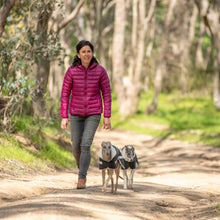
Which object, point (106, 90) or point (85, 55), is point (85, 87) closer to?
point (106, 90)

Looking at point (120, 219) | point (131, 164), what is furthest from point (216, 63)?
point (120, 219)

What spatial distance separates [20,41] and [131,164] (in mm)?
5487

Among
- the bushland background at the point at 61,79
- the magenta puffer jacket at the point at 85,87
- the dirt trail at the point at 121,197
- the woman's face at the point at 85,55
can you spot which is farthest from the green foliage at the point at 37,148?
the woman's face at the point at 85,55

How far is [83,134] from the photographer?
818cm

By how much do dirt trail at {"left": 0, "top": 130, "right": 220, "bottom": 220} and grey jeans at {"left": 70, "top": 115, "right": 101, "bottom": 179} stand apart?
495mm

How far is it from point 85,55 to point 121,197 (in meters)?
2.40

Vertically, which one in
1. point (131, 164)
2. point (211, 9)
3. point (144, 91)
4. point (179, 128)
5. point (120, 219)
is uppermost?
point (211, 9)

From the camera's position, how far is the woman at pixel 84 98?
8102 millimetres

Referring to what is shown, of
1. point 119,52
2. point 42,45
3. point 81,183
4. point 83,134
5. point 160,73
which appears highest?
point 119,52

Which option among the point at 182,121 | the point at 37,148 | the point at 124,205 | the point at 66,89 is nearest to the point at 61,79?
the point at 182,121

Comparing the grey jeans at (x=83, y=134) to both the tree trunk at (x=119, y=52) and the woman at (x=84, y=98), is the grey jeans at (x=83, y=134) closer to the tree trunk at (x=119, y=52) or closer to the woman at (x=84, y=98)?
the woman at (x=84, y=98)

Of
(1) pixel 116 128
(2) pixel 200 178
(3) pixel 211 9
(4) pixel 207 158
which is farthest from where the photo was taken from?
(3) pixel 211 9

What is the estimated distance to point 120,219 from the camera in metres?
6.14

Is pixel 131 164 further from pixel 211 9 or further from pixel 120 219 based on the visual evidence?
pixel 211 9
